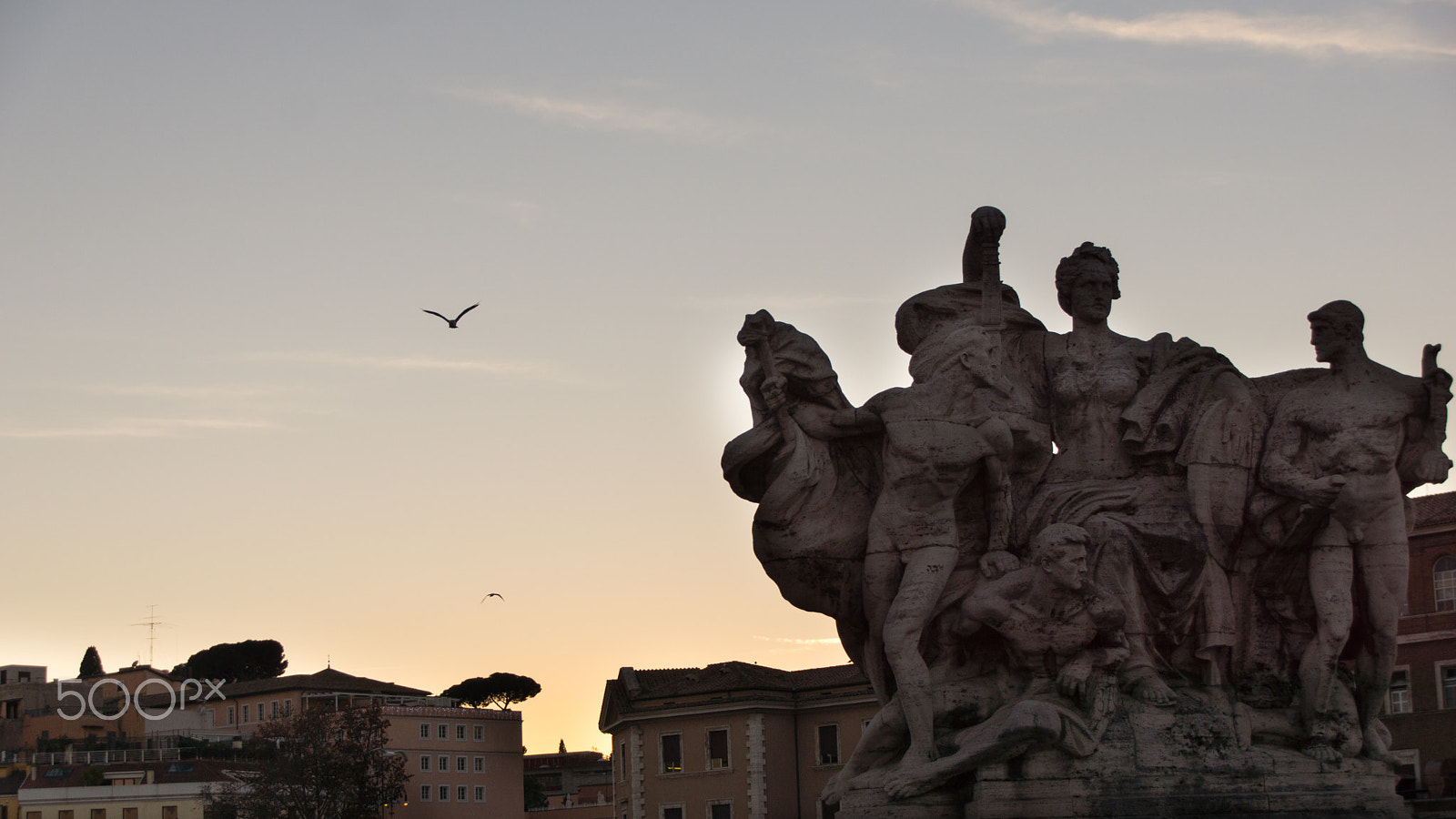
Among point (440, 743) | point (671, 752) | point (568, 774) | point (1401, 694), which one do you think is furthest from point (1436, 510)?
point (568, 774)

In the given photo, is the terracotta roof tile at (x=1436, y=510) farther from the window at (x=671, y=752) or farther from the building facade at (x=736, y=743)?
the window at (x=671, y=752)

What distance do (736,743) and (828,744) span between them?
258 centimetres

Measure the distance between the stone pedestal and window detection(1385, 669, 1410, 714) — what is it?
109 feet

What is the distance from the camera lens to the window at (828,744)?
1991 inches

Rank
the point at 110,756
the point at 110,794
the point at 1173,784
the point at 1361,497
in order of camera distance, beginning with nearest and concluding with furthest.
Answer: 1. the point at 1173,784
2. the point at 1361,497
3. the point at 110,794
4. the point at 110,756

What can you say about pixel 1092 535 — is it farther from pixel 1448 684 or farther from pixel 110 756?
pixel 110 756

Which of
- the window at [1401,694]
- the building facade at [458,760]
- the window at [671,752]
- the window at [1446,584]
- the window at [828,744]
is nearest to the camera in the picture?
the window at [1446,584]

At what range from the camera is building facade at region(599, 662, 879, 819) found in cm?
5038

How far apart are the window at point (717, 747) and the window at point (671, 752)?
3.34 ft

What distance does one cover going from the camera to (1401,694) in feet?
139

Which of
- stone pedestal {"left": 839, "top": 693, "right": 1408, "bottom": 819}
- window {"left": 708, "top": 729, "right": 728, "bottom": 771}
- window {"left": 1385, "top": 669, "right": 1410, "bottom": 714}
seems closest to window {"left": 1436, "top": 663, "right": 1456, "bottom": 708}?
window {"left": 1385, "top": 669, "right": 1410, "bottom": 714}

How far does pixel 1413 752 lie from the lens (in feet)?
132

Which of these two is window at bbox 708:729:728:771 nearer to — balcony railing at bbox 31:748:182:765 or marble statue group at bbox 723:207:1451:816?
balcony railing at bbox 31:748:182:765

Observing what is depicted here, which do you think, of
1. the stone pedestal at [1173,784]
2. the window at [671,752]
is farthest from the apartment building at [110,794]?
the stone pedestal at [1173,784]
